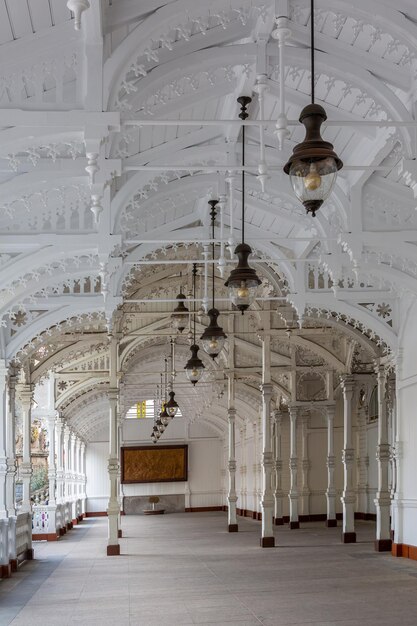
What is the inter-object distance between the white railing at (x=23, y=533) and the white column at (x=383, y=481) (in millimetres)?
7131

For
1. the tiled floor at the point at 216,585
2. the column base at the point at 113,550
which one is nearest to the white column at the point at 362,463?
the tiled floor at the point at 216,585

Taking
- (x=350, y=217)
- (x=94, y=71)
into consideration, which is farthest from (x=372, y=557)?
(x=94, y=71)

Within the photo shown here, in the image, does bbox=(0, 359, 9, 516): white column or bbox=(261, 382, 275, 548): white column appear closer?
bbox=(0, 359, 9, 516): white column


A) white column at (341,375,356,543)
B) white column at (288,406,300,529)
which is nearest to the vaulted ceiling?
white column at (341,375,356,543)

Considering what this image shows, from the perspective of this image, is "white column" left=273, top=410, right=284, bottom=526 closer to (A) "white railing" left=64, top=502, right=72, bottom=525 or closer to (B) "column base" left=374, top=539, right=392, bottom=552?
(A) "white railing" left=64, top=502, right=72, bottom=525

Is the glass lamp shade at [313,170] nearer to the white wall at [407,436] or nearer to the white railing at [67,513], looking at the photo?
the white wall at [407,436]

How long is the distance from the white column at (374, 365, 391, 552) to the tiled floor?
1.57ft

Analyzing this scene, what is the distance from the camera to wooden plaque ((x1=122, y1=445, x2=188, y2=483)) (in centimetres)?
4550

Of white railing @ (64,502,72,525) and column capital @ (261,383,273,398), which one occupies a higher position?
column capital @ (261,383,273,398)

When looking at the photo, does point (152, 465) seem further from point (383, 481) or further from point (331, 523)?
point (383, 481)

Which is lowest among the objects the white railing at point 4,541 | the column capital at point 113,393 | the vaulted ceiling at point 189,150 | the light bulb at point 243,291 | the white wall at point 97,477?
the white wall at point 97,477

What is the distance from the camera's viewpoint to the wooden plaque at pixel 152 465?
45.5 meters

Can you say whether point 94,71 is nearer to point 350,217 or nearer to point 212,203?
point 350,217

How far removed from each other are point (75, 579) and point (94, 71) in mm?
10584
